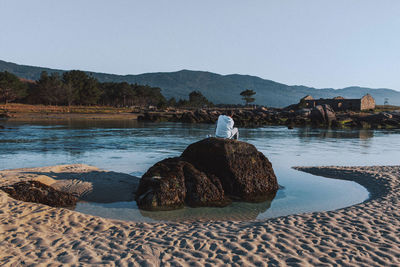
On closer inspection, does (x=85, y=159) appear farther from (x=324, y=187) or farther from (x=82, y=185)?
(x=324, y=187)

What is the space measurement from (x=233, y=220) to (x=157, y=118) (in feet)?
213

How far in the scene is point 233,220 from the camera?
327 inches

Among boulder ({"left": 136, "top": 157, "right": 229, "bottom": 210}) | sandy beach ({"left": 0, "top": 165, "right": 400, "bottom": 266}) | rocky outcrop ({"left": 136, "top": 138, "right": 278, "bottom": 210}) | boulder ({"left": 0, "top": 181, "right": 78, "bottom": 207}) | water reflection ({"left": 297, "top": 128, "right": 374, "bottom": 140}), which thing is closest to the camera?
sandy beach ({"left": 0, "top": 165, "right": 400, "bottom": 266})

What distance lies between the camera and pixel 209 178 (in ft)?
33.9

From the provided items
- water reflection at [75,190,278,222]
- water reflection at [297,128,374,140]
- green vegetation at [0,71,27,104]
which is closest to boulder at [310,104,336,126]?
water reflection at [297,128,374,140]

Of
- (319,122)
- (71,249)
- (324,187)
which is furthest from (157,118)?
(71,249)

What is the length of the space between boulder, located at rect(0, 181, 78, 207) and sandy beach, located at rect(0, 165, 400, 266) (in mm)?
349

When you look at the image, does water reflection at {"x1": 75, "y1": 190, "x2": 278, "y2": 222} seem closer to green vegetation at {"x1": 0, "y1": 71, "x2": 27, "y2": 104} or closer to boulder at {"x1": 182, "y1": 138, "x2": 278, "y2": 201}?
boulder at {"x1": 182, "y1": 138, "x2": 278, "y2": 201}

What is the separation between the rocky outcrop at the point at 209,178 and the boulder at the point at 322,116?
56054 mm

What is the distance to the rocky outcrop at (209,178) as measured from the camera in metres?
9.38

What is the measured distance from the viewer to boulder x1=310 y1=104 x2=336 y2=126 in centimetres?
6291

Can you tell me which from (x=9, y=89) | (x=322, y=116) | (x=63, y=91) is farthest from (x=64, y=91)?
(x=322, y=116)

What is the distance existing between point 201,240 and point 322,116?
62237 mm

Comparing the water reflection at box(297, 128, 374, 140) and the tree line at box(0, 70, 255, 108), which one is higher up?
the tree line at box(0, 70, 255, 108)
